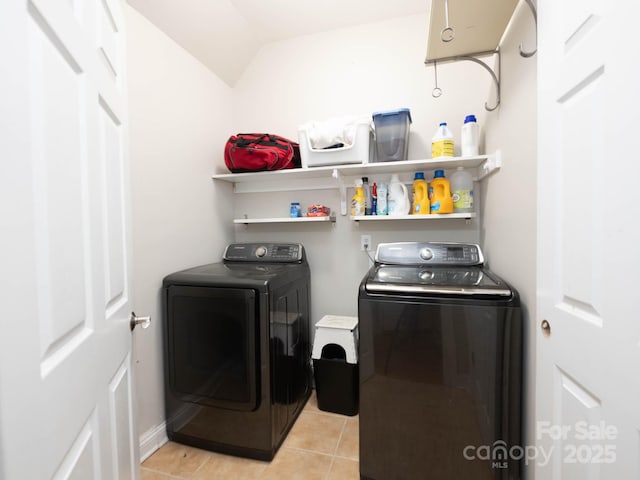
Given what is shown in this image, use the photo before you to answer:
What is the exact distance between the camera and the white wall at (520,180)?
1134mm

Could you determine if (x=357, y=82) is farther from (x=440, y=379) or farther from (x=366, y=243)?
(x=440, y=379)

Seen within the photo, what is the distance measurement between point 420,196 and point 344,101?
0.99 m

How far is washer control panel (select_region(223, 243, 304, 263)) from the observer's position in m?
2.15

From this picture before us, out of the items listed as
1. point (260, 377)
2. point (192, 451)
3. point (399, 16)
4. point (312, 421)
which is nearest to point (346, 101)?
point (399, 16)

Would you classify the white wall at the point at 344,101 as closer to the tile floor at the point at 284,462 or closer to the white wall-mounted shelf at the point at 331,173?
the white wall-mounted shelf at the point at 331,173

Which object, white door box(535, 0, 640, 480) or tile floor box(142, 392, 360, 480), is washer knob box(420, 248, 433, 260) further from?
tile floor box(142, 392, 360, 480)

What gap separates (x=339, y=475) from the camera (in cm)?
150

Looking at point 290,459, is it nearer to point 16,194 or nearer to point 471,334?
A: point 471,334

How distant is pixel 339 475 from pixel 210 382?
0.86 metres

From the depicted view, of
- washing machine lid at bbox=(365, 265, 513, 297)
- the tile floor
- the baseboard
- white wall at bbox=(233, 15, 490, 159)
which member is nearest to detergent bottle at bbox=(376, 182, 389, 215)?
white wall at bbox=(233, 15, 490, 159)

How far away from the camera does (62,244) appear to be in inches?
22.9

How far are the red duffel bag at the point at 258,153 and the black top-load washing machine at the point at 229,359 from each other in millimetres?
781

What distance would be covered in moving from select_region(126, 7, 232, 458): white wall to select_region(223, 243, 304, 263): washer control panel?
166 millimetres

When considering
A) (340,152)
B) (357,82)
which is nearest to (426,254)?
(340,152)
